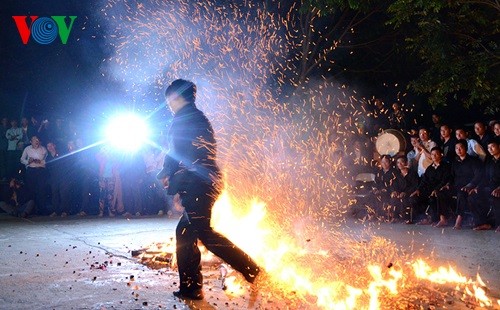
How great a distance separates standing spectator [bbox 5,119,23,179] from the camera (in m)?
13.7

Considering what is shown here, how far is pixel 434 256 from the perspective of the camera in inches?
281

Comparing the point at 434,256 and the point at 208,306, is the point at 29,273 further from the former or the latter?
the point at 434,256

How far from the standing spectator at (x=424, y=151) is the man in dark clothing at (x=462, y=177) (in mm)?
672

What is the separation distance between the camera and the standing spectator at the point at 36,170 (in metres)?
12.2

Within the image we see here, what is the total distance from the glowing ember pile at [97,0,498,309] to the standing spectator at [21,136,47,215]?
398 cm

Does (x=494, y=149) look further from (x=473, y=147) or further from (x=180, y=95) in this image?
(x=180, y=95)

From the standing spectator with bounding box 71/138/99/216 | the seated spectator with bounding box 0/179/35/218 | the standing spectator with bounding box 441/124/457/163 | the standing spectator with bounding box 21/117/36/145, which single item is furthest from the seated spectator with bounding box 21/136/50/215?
the standing spectator with bounding box 441/124/457/163

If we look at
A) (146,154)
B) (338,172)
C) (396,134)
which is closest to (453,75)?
(396,134)

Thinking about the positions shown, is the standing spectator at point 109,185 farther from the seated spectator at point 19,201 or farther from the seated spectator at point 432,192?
the seated spectator at point 432,192

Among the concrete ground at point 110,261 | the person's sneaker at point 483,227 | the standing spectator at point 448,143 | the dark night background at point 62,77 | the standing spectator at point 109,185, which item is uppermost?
the dark night background at point 62,77

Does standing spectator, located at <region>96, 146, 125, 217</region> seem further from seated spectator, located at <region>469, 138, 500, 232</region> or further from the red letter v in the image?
seated spectator, located at <region>469, 138, 500, 232</region>

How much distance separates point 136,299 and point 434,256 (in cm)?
417

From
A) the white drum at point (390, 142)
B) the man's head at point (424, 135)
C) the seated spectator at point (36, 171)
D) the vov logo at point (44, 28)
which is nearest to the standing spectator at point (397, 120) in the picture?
the white drum at point (390, 142)

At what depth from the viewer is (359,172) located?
12.6 meters
